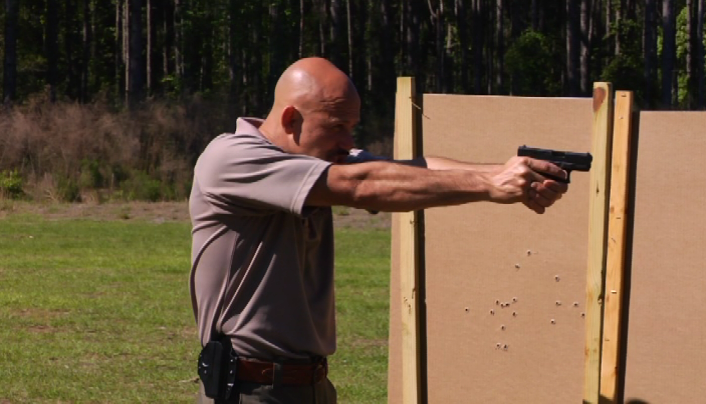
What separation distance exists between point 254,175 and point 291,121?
22 centimetres

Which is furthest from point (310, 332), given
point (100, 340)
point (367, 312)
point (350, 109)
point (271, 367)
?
point (367, 312)

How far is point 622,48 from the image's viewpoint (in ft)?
167

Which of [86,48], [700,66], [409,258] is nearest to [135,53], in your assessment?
[86,48]

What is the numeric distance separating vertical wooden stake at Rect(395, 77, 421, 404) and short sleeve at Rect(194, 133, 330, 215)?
2081 millimetres

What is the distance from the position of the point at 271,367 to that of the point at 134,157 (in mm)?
21393

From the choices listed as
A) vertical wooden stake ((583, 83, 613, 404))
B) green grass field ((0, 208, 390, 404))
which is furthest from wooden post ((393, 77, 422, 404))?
green grass field ((0, 208, 390, 404))

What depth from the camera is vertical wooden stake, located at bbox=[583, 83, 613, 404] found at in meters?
4.94

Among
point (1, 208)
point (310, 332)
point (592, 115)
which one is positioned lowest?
point (1, 208)

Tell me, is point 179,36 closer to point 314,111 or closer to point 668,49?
point 668,49

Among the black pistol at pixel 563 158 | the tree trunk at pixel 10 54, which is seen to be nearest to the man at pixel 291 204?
the black pistol at pixel 563 158

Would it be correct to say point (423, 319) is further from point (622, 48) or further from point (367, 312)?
point (622, 48)

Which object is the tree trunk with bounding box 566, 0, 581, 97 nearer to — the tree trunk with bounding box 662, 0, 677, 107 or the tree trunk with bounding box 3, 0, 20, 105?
the tree trunk with bounding box 662, 0, 677, 107

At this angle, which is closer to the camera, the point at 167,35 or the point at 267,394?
the point at 267,394

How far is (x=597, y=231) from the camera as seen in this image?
498 centimetres
